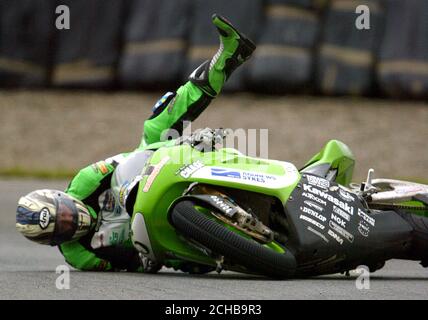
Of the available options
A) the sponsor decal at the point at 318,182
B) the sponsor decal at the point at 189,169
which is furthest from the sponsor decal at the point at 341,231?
the sponsor decal at the point at 189,169

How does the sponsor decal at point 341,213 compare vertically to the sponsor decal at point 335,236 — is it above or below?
above

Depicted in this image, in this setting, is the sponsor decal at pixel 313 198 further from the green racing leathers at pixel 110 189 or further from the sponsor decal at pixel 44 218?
the sponsor decal at pixel 44 218

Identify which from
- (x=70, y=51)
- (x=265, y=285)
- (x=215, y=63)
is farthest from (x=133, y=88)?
(x=265, y=285)

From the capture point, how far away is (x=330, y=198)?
560 centimetres

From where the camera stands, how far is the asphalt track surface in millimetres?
4789

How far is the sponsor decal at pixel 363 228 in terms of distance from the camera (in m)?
5.56

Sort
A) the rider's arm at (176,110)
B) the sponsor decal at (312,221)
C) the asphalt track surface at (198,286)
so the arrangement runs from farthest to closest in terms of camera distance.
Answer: the rider's arm at (176,110)
the sponsor decal at (312,221)
the asphalt track surface at (198,286)

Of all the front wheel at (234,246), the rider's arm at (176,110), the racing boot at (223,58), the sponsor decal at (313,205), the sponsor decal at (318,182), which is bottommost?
the front wheel at (234,246)

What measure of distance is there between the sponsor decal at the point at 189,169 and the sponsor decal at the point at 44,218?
0.83m

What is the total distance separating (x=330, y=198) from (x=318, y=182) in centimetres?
13

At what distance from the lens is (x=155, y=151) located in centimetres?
593

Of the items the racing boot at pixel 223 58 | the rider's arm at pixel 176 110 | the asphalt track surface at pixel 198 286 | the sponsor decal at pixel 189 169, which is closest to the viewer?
the asphalt track surface at pixel 198 286

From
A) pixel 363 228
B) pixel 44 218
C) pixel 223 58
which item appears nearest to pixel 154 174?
pixel 44 218

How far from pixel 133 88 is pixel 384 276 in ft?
28.1
